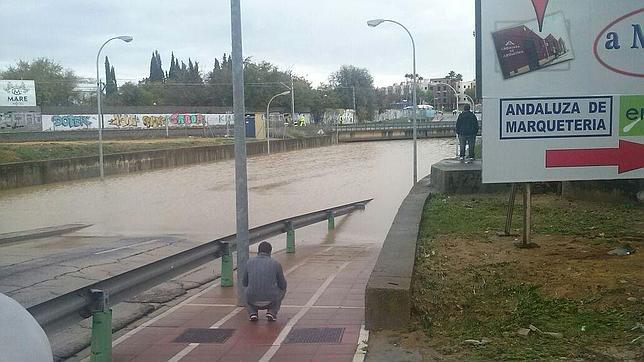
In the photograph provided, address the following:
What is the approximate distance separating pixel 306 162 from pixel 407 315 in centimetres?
4863

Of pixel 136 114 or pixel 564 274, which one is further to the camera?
pixel 136 114

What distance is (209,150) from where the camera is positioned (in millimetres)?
54062

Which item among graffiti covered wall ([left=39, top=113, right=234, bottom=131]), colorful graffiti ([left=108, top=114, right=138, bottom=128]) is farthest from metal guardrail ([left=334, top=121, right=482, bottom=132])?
Answer: colorful graffiti ([left=108, top=114, right=138, bottom=128])

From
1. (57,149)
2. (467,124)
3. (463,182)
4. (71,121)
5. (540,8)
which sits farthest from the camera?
(71,121)

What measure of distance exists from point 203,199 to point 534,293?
82.2 ft

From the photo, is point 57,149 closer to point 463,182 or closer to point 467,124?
point 467,124

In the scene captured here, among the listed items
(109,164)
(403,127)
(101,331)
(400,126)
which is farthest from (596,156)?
(400,126)

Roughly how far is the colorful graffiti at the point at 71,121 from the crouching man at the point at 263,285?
67168 mm

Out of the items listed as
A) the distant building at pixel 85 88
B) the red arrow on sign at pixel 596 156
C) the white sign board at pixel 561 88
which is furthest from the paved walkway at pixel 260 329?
the distant building at pixel 85 88

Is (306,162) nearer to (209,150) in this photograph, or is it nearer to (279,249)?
(209,150)

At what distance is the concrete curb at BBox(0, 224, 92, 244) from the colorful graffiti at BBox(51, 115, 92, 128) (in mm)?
50356

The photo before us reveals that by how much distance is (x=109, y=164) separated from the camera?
141 feet

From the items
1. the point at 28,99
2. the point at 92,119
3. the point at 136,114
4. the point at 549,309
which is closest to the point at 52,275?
the point at 549,309

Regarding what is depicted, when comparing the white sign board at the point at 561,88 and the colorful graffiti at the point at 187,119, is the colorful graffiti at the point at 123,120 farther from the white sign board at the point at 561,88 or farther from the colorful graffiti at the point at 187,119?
the white sign board at the point at 561,88
